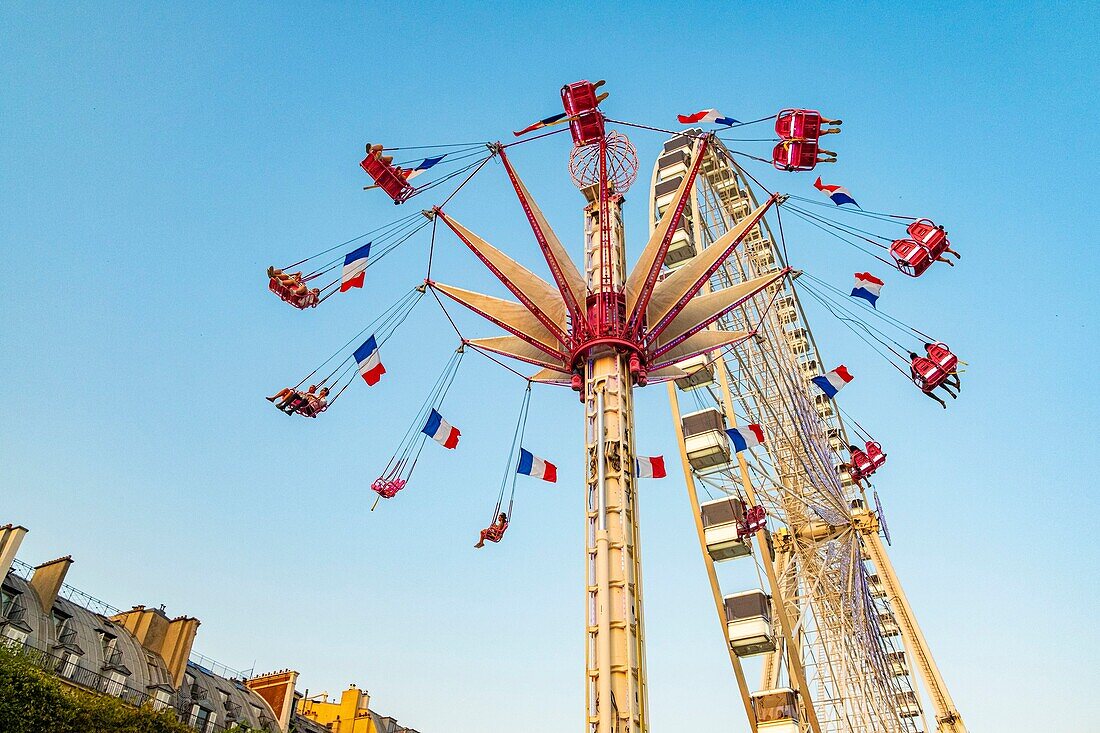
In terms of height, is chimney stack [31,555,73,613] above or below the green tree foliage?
above

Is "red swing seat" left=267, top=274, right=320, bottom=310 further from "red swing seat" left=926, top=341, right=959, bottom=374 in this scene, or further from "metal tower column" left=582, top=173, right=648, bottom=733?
"red swing seat" left=926, top=341, right=959, bottom=374

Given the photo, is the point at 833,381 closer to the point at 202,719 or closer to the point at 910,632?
the point at 910,632

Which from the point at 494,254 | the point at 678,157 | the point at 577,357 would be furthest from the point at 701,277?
the point at 678,157

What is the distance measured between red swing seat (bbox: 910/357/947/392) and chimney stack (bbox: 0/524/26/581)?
27835mm

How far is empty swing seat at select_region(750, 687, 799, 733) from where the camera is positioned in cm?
2983

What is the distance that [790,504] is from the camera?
38938 millimetres

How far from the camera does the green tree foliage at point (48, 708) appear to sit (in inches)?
883

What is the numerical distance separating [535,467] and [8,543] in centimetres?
1740

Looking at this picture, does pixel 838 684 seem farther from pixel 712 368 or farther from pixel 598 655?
pixel 598 655

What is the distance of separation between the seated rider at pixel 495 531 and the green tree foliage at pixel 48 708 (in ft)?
36.0

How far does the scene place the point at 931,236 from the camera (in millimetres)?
24625

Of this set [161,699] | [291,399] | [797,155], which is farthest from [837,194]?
[161,699]

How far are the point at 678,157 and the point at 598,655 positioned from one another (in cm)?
2661

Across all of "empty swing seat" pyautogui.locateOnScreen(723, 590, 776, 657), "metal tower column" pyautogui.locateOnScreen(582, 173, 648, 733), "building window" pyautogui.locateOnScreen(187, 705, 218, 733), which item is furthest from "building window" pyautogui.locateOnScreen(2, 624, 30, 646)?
"empty swing seat" pyautogui.locateOnScreen(723, 590, 776, 657)
